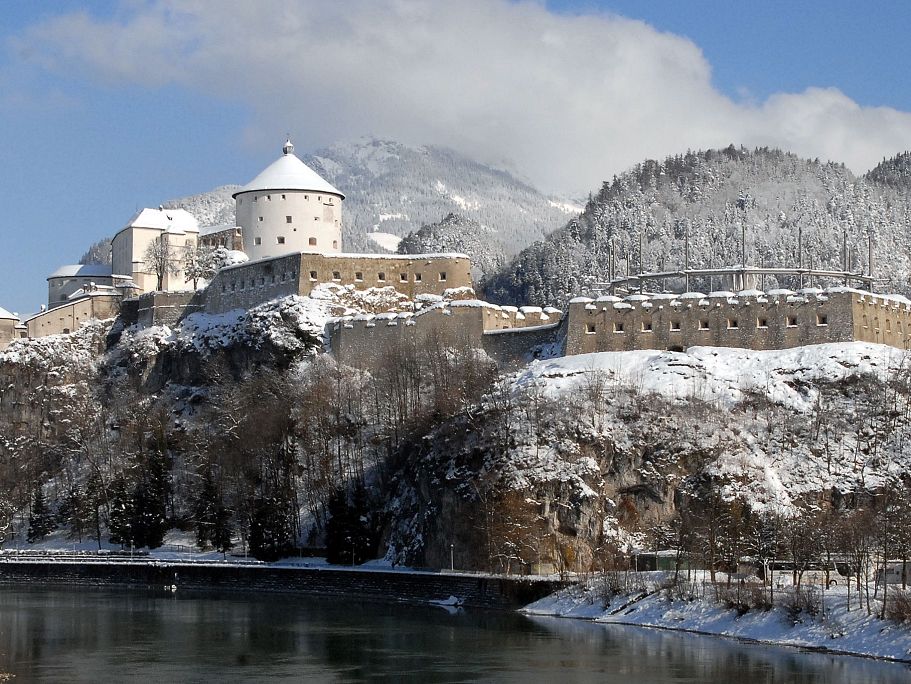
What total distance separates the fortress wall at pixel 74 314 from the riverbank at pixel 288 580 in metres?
21.6

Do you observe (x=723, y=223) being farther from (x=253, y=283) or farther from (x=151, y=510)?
(x=151, y=510)

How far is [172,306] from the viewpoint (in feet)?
292

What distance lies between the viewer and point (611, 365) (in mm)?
67438

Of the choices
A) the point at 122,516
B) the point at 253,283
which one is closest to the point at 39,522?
the point at 122,516

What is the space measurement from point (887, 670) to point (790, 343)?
87.9 feet

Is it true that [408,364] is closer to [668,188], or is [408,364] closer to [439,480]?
[439,480]

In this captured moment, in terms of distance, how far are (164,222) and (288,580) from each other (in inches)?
1521

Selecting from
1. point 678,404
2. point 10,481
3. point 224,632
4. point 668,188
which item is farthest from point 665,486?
point 668,188

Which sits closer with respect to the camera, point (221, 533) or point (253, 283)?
point (221, 533)

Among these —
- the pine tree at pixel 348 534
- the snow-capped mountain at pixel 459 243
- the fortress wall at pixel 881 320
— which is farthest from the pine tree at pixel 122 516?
the snow-capped mountain at pixel 459 243

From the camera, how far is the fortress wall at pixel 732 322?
68000 mm

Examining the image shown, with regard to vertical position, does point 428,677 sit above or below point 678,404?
below

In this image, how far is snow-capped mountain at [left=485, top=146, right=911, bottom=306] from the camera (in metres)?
134

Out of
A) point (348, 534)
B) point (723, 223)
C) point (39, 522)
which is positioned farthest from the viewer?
point (723, 223)
